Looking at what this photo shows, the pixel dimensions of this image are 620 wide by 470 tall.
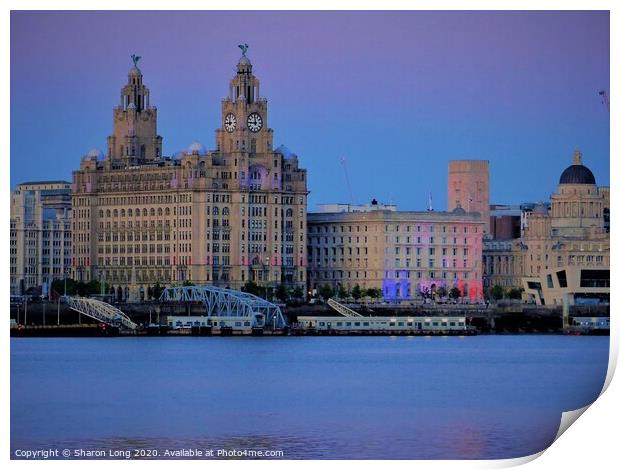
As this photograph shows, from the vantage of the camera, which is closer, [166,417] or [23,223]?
[166,417]

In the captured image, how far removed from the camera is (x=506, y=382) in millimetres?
59438

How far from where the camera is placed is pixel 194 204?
104250mm

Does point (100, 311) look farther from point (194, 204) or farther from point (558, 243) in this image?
point (558, 243)

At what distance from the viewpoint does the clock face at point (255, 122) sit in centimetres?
10438

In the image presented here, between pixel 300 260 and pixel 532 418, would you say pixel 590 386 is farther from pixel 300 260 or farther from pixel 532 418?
pixel 300 260

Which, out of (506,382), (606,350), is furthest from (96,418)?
(606,350)

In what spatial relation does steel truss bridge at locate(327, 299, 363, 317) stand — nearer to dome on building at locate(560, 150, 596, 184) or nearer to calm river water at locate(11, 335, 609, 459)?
calm river water at locate(11, 335, 609, 459)

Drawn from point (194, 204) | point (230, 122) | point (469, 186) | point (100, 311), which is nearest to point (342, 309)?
point (100, 311)

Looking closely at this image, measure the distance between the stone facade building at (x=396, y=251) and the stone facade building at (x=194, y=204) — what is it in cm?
273

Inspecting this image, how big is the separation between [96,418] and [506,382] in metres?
14.4

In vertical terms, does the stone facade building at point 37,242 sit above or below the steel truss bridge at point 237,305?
above

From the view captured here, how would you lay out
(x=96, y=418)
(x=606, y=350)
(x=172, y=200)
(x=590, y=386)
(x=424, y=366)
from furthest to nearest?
(x=172, y=200), (x=606, y=350), (x=424, y=366), (x=590, y=386), (x=96, y=418)

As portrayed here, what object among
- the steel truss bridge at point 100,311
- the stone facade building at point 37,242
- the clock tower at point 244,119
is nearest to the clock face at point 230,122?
the clock tower at point 244,119

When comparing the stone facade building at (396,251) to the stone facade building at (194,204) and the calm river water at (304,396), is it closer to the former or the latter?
the stone facade building at (194,204)
